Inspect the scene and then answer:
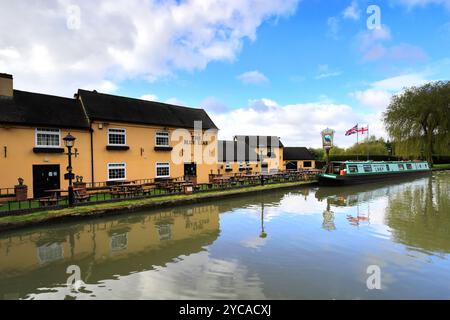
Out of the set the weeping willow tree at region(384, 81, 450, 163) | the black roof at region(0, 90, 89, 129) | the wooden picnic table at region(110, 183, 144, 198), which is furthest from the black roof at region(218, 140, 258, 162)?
the weeping willow tree at region(384, 81, 450, 163)

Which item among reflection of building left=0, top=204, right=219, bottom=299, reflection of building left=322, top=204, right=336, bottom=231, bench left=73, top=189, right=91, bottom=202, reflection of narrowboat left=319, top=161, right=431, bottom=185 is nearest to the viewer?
reflection of building left=0, top=204, right=219, bottom=299

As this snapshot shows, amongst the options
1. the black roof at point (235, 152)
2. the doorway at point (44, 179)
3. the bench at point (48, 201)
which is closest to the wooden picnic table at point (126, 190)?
the bench at point (48, 201)

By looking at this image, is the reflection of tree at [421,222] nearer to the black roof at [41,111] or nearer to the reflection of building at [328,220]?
the reflection of building at [328,220]

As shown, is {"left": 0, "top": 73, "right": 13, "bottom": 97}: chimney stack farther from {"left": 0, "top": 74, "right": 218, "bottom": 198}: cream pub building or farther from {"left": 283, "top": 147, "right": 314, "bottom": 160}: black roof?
{"left": 283, "top": 147, "right": 314, "bottom": 160}: black roof

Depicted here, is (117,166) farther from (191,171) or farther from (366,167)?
(366,167)

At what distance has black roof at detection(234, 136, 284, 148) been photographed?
105 ft

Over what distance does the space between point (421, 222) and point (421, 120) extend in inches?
1316

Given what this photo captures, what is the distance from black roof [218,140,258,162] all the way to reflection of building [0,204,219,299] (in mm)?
15645

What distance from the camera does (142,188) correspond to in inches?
528

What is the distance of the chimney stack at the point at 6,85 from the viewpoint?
489 inches

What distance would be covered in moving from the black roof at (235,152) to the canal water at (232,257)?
15.0m

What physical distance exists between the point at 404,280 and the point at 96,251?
21.8ft

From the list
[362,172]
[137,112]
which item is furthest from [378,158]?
[137,112]
